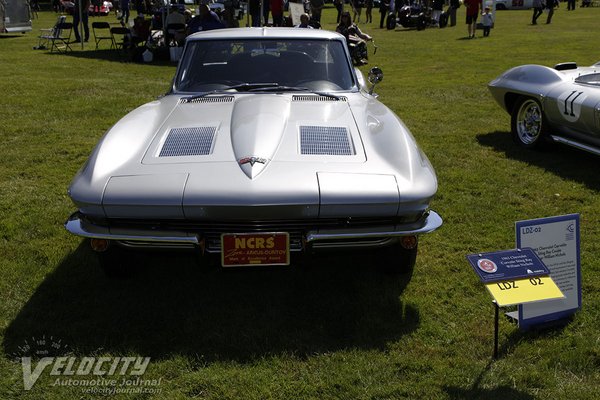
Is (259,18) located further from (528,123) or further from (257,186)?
(257,186)

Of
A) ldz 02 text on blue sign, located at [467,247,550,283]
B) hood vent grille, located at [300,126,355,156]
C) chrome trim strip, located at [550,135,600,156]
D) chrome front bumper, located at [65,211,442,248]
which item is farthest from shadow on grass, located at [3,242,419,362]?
chrome trim strip, located at [550,135,600,156]

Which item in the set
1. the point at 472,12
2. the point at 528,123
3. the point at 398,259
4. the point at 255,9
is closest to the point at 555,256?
the point at 398,259

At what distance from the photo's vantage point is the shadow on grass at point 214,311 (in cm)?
298

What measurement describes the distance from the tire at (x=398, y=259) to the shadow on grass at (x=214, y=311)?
8cm

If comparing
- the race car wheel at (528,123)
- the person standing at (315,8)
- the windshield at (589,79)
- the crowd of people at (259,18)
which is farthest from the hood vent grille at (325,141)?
the person standing at (315,8)

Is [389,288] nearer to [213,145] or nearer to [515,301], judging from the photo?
[515,301]

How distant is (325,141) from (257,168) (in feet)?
1.83

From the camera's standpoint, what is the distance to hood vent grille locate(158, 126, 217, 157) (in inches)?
131

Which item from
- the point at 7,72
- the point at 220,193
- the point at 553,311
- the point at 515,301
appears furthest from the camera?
the point at 7,72

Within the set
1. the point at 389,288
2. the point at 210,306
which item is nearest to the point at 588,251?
the point at 389,288

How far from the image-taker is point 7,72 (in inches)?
479

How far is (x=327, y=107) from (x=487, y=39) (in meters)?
16.7

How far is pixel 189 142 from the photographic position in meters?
3.47

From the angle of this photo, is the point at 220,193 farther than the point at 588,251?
No
